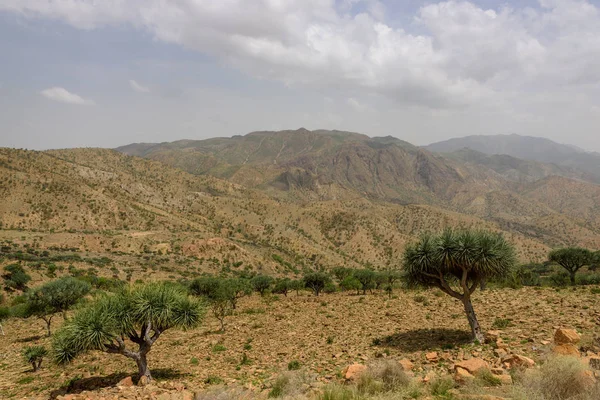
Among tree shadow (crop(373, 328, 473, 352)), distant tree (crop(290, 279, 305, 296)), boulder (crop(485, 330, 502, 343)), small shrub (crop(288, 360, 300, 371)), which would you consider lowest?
distant tree (crop(290, 279, 305, 296))

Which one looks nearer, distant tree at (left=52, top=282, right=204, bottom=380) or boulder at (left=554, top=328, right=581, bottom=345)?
boulder at (left=554, top=328, right=581, bottom=345)

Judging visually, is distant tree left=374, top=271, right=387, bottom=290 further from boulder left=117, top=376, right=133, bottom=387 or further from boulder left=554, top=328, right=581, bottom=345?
boulder left=117, top=376, right=133, bottom=387

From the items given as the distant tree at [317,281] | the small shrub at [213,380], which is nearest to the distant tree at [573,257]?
the distant tree at [317,281]

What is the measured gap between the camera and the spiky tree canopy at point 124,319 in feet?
41.7

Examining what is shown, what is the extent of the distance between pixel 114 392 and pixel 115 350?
1920mm

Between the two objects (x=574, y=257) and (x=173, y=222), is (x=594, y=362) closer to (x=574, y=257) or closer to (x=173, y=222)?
(x=574, y=257)

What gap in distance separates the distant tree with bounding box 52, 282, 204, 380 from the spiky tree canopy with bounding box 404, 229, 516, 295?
33.1 feet

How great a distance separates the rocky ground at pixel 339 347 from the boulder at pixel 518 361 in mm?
30

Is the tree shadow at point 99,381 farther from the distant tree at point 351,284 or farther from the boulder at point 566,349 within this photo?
the distant tree at point 351,284

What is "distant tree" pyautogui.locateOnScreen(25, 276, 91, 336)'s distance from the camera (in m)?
25.5

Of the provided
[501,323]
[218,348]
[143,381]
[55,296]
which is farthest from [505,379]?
[55,296]

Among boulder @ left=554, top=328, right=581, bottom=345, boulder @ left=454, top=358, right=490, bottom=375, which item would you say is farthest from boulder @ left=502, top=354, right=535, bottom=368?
boulder @ left=554, top=328, right=581, bottom=345

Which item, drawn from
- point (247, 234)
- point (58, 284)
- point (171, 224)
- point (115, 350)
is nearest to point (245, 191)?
point (247, 234)

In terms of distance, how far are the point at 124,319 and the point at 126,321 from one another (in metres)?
0.12
